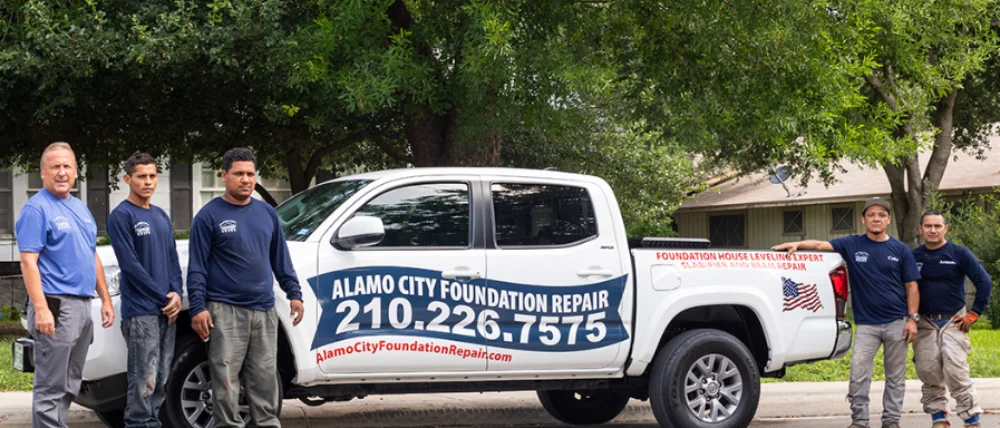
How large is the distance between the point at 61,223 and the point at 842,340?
5.43 metres

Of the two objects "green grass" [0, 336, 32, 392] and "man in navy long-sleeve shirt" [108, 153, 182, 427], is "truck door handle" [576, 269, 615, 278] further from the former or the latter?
"green grass" [0, 336, 32, 392]

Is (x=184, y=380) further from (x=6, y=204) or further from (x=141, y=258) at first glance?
(x=6, y=204)

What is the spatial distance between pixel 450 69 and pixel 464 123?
3.93ft

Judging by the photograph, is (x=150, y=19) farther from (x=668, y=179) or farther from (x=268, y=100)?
(x=668, y=179)

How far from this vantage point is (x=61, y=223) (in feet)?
21.0

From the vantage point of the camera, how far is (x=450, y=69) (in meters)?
14.2

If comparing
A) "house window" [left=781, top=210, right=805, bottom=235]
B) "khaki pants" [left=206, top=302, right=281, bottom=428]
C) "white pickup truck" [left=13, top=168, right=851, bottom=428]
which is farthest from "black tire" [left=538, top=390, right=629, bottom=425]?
"house window" [left=781, top=210, right=805, bottom=235]

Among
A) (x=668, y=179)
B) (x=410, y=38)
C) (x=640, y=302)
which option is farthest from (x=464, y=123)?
(x=668, y=179)

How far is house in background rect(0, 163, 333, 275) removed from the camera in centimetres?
2800

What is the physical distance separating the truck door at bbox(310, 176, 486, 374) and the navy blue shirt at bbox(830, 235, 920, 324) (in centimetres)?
293

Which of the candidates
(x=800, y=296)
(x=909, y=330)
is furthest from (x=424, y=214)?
(x=909, y=330)

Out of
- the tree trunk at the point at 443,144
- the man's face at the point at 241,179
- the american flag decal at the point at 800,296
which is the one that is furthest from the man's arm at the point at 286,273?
the tree trunk at the point at 443,144

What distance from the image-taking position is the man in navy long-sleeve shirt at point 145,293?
660cm

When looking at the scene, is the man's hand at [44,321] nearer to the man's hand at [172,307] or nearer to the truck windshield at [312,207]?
the man's hand at [172,307]
